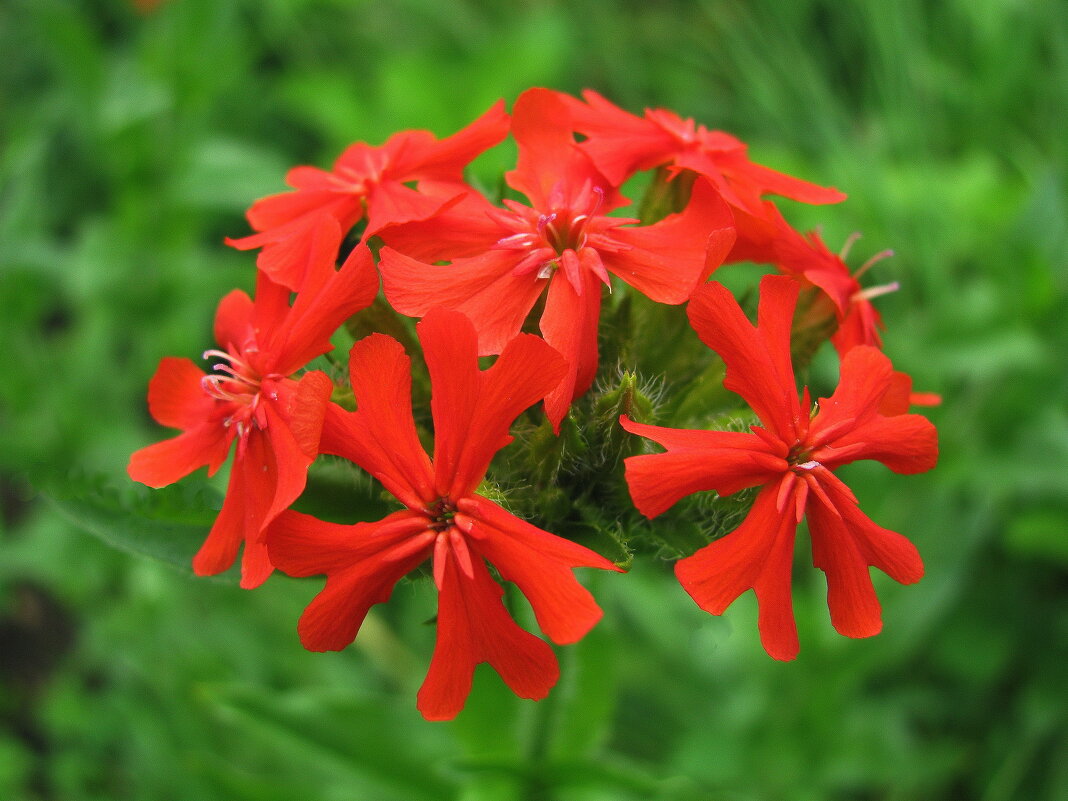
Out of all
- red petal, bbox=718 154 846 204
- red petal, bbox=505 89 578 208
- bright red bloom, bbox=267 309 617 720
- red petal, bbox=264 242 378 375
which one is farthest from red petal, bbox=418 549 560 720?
red petal, bbox=718 154 846 204

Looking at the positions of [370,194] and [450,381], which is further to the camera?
[370,194]

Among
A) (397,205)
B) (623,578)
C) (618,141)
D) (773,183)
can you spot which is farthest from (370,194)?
(623,578)

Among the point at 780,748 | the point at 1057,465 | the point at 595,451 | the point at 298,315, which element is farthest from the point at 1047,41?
the point at 298,315

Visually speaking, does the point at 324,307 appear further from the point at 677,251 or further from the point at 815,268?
the point at 815,268

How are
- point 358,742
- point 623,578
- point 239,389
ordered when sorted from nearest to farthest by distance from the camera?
1. point 239,389
2. point 358,742
3. point 623,578

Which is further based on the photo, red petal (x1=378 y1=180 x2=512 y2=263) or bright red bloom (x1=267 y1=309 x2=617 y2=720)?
red petal (x1=378 y1=180 x2=512 y2=263)

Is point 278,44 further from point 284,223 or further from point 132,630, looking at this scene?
point 284,223

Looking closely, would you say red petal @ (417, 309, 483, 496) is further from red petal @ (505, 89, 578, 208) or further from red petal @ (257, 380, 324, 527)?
red petal @ (505, 89, 578, 208)
